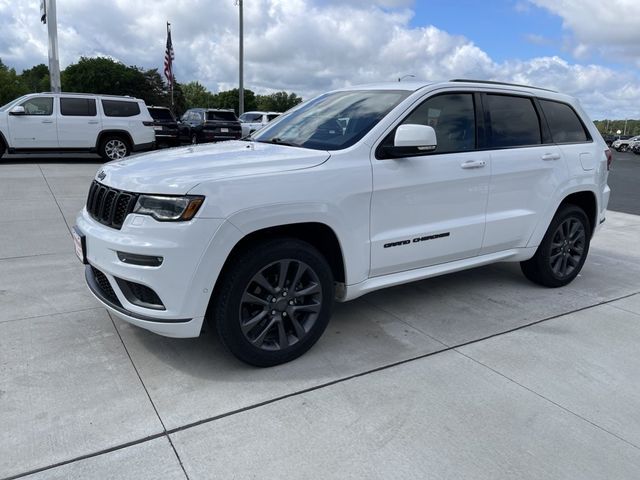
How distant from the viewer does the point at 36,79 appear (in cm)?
9969

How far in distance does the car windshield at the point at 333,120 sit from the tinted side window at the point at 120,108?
1132 cm

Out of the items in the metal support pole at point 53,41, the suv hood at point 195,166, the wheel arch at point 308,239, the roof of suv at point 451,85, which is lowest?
the wheel arch at point 308,239

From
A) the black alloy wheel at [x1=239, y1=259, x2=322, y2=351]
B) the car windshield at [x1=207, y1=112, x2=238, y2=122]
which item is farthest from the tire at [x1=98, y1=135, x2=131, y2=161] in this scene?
the black alloy wheel at [x1=239, y1=259, x2=322, y2=351]

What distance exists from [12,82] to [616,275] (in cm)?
7717

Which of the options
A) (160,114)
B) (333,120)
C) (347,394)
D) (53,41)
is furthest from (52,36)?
(347,394)

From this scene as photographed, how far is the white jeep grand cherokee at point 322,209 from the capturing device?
288 centimetres

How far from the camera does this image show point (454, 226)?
3.96 m

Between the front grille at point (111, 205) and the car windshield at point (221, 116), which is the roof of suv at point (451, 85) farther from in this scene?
the car windshield at point (221, 116)

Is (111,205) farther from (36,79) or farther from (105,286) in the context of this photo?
(36,79)

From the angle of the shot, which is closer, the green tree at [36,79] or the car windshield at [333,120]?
the car windshield at [333,120]

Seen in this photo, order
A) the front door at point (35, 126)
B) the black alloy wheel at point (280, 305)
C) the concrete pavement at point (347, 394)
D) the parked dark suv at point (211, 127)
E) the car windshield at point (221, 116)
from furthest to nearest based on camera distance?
the car windshield at point (221, 116)
the parked dark suv at point (211, 127)
the front door at point (35, 126)
the black alloy wheel at point (280, 305)
the concrete pavement at point (347, 394)

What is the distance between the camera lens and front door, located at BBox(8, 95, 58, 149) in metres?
13.1

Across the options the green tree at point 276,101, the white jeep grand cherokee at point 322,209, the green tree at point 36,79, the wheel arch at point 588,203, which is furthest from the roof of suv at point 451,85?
the green tree at point 276,101

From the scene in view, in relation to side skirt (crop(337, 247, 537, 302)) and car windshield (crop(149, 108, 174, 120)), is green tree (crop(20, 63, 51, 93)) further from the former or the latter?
side skirt (crop(337, 247, 537, 302))
